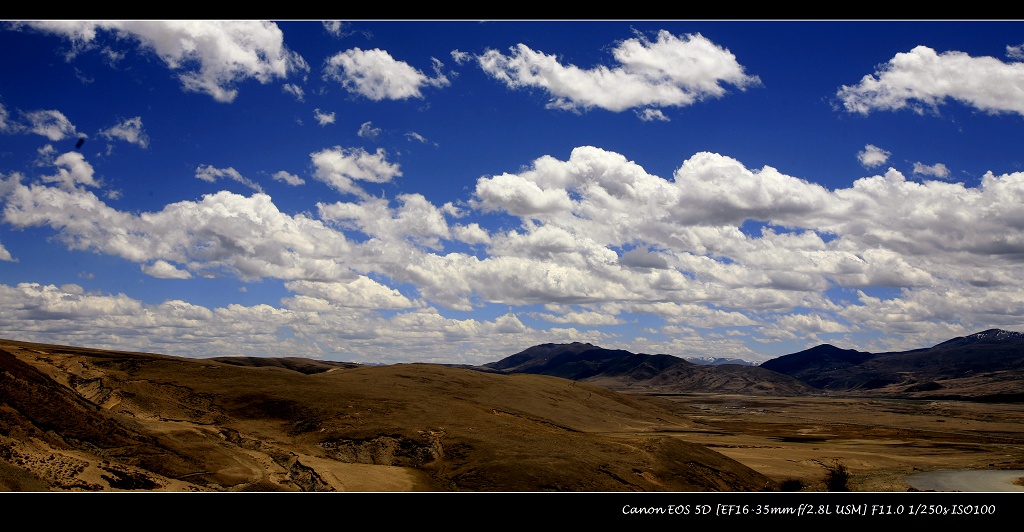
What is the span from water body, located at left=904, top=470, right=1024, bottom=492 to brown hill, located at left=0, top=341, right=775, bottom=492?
15097 mm

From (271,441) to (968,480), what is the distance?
54.4 m

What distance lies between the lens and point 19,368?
105 ft

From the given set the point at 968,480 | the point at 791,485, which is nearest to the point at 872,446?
the point at 968,480

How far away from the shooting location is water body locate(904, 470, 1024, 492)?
161ft

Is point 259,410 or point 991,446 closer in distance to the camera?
point 259,410

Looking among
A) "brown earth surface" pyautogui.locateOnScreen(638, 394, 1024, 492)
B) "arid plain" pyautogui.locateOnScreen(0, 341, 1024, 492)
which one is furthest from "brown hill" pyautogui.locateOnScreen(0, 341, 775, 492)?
"brown earth surface" pyautogui.locateOnScreen(638, 394, 1024, 492)

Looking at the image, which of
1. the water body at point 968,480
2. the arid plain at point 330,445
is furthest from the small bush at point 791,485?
the water body at point 968,480

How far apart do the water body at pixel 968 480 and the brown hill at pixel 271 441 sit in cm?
1510

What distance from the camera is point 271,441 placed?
138 feet

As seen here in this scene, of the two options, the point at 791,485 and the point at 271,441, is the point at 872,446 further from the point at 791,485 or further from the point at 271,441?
the point at 271,441

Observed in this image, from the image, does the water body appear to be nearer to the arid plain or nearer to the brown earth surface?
the brown earth surface
